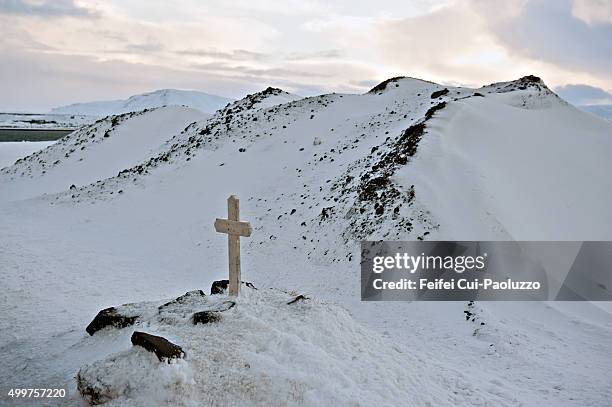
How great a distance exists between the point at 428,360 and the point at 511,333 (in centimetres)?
235

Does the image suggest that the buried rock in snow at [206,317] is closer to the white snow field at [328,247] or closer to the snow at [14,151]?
the white snow field at [328,247]

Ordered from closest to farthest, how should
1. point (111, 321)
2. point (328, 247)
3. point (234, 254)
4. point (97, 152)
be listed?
1. point (111, 321)
2. point (234, 254)
3. point (328, 247)
4. point (97, 152)

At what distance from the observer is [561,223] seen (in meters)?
13.4

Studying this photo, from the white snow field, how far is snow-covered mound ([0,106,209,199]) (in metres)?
2.73

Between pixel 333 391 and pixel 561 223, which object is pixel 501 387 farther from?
pixel 561 223

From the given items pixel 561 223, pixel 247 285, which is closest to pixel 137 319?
pixel 247 285

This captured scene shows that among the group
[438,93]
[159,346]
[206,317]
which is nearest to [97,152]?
[438,93]

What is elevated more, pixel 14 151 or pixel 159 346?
pixel 14 151

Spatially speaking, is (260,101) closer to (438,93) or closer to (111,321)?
(438,93)

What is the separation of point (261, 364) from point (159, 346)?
4.48ft

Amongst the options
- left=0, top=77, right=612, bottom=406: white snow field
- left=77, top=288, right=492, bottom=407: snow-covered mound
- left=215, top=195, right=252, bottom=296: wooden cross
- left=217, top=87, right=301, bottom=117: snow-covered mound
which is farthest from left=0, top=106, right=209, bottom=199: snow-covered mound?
left=77, top=288, right=492, bottom=407: snow-covered mound

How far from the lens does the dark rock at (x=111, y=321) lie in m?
7.91

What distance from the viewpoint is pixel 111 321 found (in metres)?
8.05

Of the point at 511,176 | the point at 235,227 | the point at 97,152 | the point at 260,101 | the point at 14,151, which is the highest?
the point at 260,101
